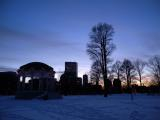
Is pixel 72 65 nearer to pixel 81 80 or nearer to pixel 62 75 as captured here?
pixel 81 80

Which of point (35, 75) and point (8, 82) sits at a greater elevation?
point (35, 75)

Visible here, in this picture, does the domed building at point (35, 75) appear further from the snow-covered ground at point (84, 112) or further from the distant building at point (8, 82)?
the distant building at point (8, 82)

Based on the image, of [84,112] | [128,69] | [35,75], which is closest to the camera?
[84,112]

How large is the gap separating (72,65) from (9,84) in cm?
7661

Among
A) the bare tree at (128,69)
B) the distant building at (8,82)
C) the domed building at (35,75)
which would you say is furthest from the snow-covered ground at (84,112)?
the distant building at (8,82)

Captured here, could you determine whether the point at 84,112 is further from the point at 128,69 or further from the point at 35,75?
the point at 128,69

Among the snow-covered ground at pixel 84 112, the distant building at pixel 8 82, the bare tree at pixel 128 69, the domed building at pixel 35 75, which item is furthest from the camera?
the distant building at pixel 8 82

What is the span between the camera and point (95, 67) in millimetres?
38531

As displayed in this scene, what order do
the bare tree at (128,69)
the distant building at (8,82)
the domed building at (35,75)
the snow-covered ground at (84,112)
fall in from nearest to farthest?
the snow-covered ground at (84,112)
the domed building at (35,75)
the bare tree at (128,69)
the distant building at (8,82)

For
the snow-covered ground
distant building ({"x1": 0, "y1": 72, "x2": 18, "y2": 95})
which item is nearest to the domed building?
the snow-covered ground

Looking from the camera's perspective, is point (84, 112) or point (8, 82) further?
point (8, 82)

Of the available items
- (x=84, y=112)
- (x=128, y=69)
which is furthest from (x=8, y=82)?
(x=84, y=112)

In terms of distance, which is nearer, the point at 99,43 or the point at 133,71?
the point at 99,43

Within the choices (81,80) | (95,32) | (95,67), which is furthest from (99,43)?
(81,80)
